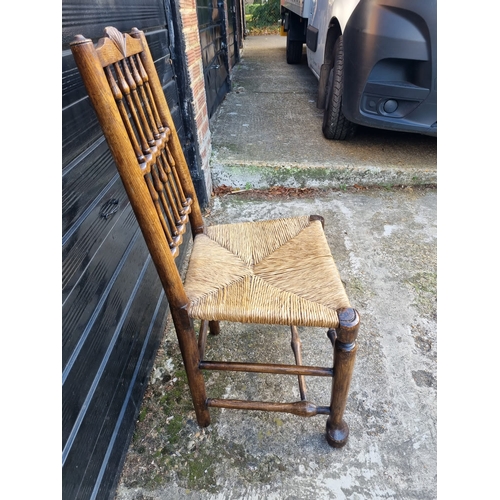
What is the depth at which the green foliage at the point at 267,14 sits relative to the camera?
12477 mm

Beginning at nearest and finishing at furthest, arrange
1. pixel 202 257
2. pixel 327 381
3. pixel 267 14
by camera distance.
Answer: pixel 202 257
pixel 327 381
pixel 267 14

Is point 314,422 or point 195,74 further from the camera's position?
point 195,74

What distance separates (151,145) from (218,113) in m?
2.80

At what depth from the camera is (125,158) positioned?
0.81 meters

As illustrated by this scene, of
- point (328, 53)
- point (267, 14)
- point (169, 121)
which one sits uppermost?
point (169, 121)

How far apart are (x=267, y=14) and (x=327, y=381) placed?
554 inches

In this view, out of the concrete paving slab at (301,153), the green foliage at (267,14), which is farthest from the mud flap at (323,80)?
the green foliage at (267,14)

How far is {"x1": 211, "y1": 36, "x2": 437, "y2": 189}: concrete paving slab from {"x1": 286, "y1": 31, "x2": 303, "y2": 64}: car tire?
2558 mm

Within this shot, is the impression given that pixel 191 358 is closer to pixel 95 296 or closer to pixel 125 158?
pixel 95 296

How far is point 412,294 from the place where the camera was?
1852mm

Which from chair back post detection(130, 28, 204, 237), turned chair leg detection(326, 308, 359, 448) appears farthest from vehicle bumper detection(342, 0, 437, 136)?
turned chair leg detection(326, 308, 359, 448)

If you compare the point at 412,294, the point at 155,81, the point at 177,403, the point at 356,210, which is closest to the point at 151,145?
the point at 155,81

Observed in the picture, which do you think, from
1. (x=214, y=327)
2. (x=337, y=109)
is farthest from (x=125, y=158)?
(x=337, y=109)

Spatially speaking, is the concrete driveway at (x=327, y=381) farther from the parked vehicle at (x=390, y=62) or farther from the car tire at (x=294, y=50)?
the car tire at (x=294, y=50)
